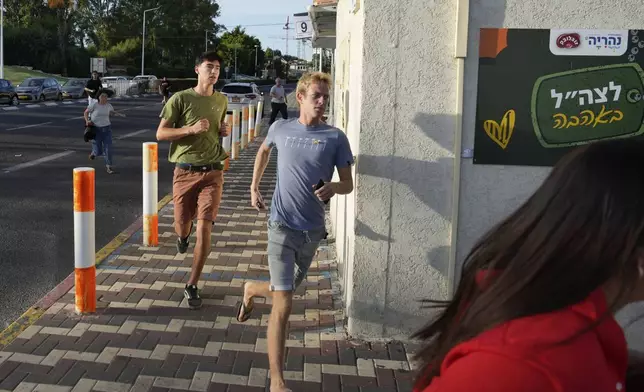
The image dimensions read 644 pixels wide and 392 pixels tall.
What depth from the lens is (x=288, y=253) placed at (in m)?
3.81

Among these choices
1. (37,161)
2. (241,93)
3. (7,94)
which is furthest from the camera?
(7,94)

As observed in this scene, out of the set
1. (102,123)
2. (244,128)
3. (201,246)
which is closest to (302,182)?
(201,246)

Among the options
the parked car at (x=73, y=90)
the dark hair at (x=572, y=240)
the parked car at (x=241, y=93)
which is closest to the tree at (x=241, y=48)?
the parked car at (x=73, y=90)

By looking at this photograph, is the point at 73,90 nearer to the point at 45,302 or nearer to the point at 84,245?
the point at 45,302

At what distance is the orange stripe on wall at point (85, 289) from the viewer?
4.87m

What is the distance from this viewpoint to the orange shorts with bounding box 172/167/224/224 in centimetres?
524

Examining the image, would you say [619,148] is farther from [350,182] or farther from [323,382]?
[323,382]

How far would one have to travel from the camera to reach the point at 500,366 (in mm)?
A: 1062

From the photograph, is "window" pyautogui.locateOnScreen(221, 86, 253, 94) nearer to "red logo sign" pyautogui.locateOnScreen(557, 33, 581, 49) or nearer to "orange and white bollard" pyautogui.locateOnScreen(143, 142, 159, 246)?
"orange and white bollard" pyautogui.locateOnScreen(143, 142, 159, 246)

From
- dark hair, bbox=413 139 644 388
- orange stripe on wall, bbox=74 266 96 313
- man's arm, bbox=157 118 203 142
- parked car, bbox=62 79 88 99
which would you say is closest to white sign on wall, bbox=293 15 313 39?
man's arm, bbox=157 118 203 142

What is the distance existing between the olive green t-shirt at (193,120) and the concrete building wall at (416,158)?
4.35 feet

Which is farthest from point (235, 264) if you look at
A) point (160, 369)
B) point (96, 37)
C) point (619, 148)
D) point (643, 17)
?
point (96, 37)

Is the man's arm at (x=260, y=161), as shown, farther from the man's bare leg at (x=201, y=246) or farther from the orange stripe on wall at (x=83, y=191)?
the orange stripe on wall at (x=83, y=191)

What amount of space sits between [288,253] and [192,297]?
→ 1585 millimetres
